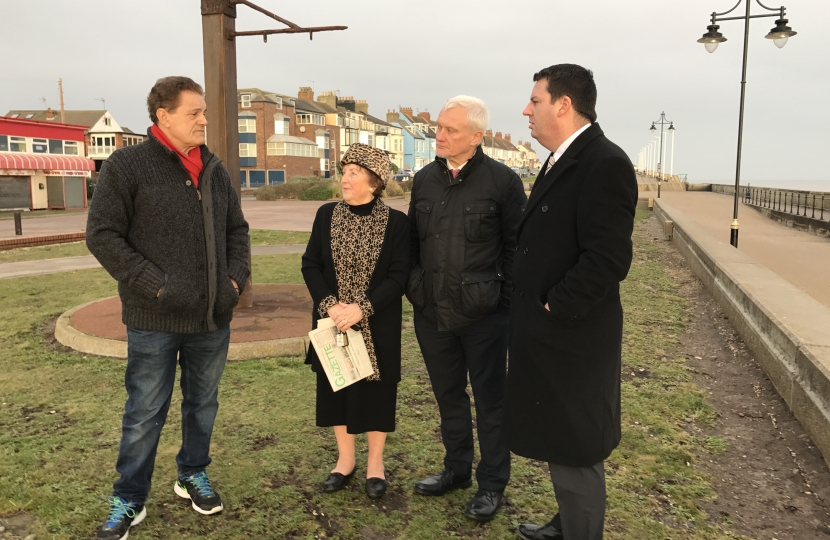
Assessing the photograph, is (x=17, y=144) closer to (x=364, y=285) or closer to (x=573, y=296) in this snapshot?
(x=364, y=285)

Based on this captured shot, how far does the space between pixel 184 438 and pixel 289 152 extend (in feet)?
235

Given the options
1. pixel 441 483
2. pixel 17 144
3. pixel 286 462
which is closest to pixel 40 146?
pixel 17 144

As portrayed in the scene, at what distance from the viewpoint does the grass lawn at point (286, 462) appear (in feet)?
10.5

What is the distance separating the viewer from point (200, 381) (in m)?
3.33

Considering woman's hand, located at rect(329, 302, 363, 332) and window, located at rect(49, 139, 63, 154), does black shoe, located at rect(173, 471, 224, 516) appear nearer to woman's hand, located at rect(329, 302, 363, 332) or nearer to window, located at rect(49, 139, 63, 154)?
woman's hand, located at rect(329, 302, 363, 332)

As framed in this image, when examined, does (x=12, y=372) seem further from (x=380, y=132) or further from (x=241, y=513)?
(x=380, y=132)

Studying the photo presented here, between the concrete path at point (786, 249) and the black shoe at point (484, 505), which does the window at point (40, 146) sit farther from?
the black shoe at point (484, 505)

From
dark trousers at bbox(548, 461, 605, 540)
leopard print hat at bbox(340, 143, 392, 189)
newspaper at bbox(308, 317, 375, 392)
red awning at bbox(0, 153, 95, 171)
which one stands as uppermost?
red awning at bbox(0, 153, 95, 171)

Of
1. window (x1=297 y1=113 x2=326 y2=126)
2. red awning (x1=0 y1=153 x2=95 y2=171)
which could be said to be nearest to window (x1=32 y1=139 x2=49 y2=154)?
red awning (x1=0 y1=153 x2=95 y2=171)

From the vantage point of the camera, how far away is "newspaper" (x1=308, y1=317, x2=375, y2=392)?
340cm

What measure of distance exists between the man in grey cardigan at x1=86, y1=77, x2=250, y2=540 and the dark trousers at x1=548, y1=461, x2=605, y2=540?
5.76 ft

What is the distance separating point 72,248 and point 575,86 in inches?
647

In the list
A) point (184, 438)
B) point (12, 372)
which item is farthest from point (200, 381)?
point (12, 372)

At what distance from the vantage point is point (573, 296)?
243 centimetres
